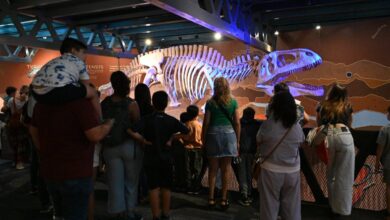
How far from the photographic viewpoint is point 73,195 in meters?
1.90

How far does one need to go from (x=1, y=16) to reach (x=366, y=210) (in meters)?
6.45

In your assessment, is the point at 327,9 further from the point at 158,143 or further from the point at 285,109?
the point at 158,143

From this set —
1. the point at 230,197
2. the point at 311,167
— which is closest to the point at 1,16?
the point at 230,197

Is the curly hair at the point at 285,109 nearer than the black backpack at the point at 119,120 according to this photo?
Yes

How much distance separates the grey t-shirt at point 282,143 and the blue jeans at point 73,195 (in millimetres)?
1398

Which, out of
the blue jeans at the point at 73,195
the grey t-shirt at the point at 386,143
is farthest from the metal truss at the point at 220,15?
the grey t-shirt at the point at 386,143

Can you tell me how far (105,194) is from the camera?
4.69m

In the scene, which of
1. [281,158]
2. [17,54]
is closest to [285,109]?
[281,158]

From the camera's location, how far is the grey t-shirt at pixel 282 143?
8.60 feet

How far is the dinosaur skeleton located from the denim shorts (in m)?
2.44

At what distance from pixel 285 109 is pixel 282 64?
141 inches

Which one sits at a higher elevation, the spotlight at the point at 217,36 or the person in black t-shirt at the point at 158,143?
the spotlight at the point at 217,36

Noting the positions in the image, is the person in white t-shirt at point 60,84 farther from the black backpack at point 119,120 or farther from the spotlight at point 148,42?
the spotlight at point 148,42

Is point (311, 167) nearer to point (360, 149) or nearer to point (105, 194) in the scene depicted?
point (360, 149)
